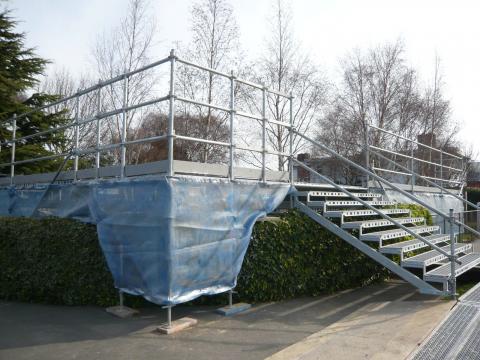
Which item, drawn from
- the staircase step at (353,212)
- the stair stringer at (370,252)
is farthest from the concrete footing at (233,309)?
the staircase step at (353,212)

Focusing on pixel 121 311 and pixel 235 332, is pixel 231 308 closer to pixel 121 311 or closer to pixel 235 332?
pixel 235 332

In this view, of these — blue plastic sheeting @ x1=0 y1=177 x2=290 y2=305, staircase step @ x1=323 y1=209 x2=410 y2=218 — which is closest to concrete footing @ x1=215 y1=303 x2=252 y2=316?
blue plastic sheeting @ x1=0 y1=177 x2=290 y2=305

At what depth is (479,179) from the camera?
39281 mm

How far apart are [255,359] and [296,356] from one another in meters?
0.42

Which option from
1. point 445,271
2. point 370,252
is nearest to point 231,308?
point 370,252

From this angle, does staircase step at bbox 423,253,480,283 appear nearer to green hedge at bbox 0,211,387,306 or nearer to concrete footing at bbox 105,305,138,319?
green hedge at bbox 0,211,387,306

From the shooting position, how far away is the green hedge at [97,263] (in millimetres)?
6086

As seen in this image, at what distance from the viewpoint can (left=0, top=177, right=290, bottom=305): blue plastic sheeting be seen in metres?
4.88

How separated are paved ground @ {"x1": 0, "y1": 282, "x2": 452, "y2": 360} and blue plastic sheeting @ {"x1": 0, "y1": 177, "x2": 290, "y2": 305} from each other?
19.3 inches

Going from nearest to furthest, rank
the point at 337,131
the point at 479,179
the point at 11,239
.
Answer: the point at 11,239 → the point at 337,131 → the point at 479,179

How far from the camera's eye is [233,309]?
228 inches

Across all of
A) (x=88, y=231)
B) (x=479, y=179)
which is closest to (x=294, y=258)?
(x=88, y=231)

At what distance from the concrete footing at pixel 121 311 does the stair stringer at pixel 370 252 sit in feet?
10.2

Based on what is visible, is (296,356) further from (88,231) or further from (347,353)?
(88,231)
